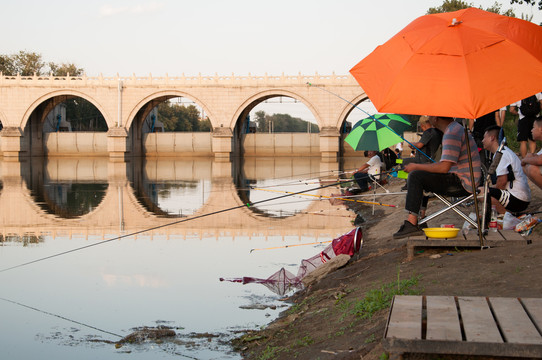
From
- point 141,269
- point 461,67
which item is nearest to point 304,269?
point 141,269

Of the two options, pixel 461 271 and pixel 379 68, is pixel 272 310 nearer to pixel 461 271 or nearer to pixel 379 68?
pixel 461 271

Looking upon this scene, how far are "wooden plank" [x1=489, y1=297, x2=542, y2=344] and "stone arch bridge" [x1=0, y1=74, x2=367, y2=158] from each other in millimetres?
33484

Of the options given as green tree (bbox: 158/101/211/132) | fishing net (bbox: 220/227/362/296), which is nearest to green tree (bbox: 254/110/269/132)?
green tree (bbox: 158/101/211/132)

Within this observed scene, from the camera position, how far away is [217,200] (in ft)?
43.9

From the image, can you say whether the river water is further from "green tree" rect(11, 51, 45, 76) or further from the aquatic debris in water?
"green tree" rect(11, 51, 45, 76)

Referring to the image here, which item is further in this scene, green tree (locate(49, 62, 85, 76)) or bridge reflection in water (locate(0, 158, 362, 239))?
green tree (locate(49, 62, 85, 76))

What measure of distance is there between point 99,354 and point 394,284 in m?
1.93

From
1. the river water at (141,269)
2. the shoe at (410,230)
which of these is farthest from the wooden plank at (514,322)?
the shoe at (410,230)

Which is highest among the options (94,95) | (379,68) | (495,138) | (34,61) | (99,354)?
(34,61)

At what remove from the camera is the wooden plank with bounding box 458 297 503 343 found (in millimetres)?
2609

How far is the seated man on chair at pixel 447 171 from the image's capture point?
534 cm

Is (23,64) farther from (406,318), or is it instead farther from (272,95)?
(406,318)

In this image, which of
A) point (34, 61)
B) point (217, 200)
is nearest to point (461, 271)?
point (217, 200)

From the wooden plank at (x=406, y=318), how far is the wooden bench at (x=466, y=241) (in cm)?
185
